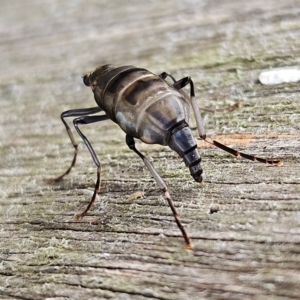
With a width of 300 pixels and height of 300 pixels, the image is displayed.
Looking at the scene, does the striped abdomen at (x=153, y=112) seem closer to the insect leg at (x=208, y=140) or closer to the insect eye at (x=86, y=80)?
the insect leg at (x=208, y=140)

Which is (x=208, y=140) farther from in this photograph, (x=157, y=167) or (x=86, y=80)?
(x=86, y=80)

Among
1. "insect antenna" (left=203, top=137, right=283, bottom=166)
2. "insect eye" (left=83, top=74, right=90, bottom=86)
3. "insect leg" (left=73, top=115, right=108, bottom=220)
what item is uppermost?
"insect eye" (left=83, top=74, right=90, bottom=86)

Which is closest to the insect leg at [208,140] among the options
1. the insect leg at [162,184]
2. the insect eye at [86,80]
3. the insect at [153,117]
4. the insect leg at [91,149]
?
the insect at [153,117]

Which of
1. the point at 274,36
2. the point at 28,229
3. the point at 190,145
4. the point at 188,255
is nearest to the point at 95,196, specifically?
the point at 28,229

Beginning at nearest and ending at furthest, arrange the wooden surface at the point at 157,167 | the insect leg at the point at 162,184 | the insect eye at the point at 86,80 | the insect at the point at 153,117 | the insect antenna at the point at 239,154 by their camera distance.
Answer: the wooden surface at the point at 157,167 → the insect leg at the point at 162,184 → the insect antenna at the point at 239,154 → the insect at the point at 153,117 → the insect eye at the point at 86,80

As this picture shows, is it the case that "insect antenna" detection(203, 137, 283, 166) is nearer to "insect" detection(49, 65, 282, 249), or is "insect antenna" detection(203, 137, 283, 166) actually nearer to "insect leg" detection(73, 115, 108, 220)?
"insect" detection(49, 65, 282, 249)

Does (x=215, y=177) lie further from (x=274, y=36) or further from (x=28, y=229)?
(x=274, y=36)

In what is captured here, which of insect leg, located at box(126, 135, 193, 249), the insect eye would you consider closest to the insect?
insect leg, located at box(126, 135, 193, 249)

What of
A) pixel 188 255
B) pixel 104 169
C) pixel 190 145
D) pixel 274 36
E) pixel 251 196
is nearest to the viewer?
pixel 188 255
